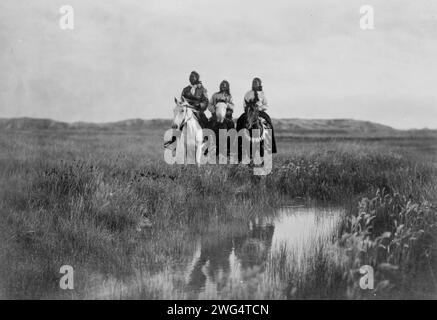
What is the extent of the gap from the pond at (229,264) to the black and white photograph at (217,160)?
35 millimetres

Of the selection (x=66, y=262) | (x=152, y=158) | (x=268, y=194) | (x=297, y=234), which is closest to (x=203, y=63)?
(x=152, y=158)

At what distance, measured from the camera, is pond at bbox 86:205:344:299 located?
17.5ft

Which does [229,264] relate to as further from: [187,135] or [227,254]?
[187,135]

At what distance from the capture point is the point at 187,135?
11.6 metres

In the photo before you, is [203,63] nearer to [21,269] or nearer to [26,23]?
[26,23]

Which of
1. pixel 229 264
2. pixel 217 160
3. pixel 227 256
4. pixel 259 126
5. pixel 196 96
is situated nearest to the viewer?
pixel 229 264

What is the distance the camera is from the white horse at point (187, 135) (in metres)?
11.4

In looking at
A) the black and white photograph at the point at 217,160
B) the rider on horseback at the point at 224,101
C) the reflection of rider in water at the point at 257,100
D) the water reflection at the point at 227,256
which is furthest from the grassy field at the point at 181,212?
the rider on horseback at the point at 224,101

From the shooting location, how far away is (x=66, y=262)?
6.14 meters

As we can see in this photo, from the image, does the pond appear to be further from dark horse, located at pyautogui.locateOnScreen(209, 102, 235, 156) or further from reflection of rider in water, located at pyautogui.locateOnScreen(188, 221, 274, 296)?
dark horse, located at pyautogui.locateOnScreen(209, 102, 235, 156)

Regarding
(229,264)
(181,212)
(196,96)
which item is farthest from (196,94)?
(229,264)

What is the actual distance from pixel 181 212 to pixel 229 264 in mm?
2048

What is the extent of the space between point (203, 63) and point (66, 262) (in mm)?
6362

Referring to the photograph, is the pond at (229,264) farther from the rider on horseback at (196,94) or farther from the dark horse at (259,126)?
the rider on horseback at (196,94)
